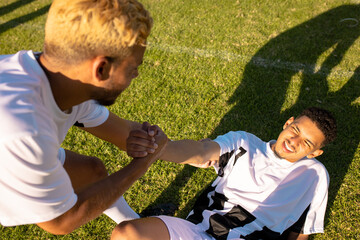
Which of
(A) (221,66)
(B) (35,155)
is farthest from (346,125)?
(B) (35,155)

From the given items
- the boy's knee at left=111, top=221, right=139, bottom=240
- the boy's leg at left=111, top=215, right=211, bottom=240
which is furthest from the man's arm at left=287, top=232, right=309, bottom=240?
the boy's knee at left=111, top=221, right=139, bottom=240

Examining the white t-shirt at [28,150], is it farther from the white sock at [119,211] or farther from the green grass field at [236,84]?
the green grass field at [236,84]

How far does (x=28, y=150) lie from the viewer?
1.34m

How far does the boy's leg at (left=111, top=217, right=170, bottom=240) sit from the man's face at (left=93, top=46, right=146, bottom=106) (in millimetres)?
997

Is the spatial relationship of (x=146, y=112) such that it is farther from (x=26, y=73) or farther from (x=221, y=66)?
(x=26, y=73)

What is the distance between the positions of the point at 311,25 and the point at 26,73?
5302mm

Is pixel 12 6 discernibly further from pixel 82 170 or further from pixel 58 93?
pixel 58 93

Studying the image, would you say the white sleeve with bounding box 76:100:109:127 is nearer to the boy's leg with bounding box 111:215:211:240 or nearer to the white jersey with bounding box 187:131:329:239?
the boy's leg with bounding box 111:215:211:240

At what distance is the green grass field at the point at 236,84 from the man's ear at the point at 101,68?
6.45ft

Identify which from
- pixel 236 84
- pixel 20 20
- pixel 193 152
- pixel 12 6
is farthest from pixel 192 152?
pixel 12 6

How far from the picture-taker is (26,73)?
154 cm

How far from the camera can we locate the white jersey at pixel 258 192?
242 centimetres

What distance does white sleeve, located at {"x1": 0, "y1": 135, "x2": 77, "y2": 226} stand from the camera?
1326 mm

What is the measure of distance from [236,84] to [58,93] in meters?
3.15
